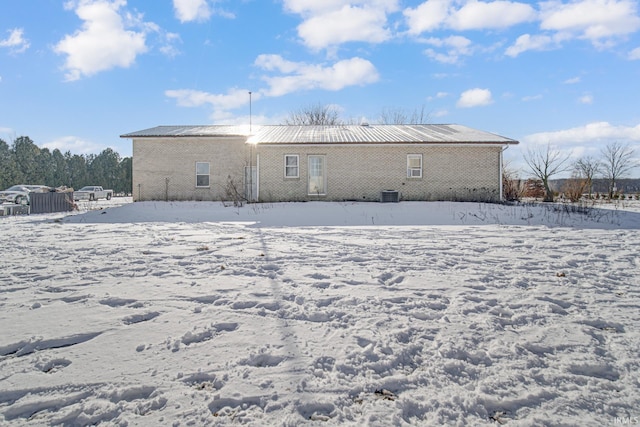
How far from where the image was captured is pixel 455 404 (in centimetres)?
178

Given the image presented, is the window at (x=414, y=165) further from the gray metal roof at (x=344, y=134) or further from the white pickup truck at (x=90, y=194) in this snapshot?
the white pickup truck at (x=90, y=194)

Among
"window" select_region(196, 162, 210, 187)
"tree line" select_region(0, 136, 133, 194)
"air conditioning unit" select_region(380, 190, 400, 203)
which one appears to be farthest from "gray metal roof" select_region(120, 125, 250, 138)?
"tree line" select_region(0, 136, 133, 194)

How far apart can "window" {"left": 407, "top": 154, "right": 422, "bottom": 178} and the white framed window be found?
430 centimetres

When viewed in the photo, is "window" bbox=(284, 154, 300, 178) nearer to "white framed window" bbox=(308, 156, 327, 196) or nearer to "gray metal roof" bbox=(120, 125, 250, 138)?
"white framed window" bbox=(308, 156, 327, 196)

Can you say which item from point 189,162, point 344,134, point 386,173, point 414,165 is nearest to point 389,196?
point 386,173

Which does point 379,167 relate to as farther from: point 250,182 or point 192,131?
point 192,131

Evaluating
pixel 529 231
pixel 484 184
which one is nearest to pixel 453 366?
pixel 529 231

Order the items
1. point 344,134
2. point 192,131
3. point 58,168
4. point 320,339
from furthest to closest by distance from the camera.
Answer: point 58,168 < point 192,131 < point 344,134 < point 320,339

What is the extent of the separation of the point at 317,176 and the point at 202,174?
7303 mm

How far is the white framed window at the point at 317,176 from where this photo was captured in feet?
55.2

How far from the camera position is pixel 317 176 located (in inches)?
666

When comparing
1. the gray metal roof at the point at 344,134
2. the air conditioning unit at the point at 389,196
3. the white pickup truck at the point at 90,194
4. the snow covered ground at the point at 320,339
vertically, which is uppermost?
the gray metal roof at the point at 344,134

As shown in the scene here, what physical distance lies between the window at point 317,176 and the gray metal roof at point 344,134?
102 cm

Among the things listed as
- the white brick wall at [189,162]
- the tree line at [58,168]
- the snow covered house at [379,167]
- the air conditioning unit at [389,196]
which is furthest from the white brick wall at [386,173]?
the tree line at [58,168]
